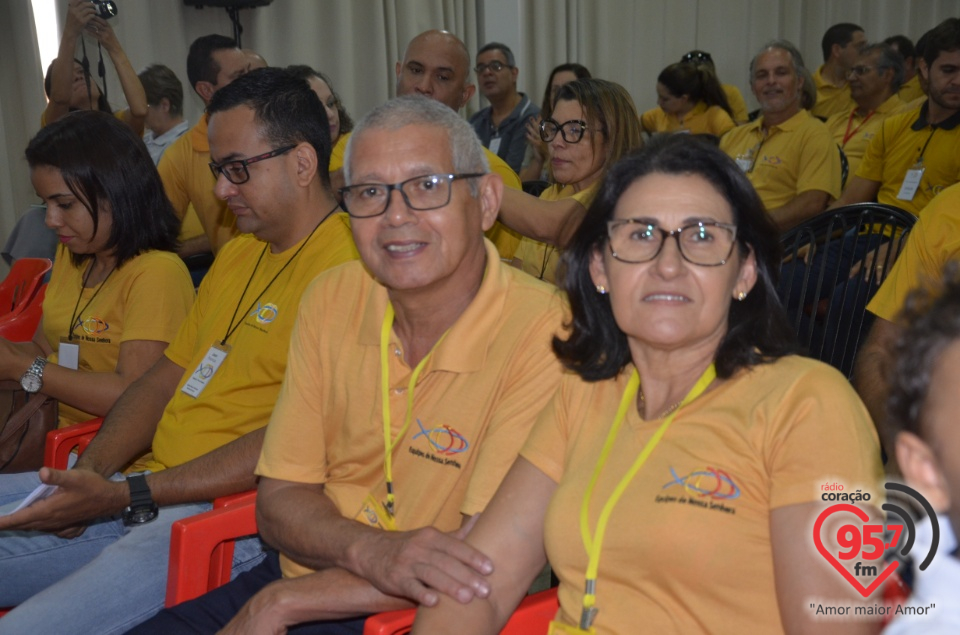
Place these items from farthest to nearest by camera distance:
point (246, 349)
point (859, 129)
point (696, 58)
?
point (696, 58), point (859, 129), point (246, 349)

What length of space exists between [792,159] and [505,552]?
3.44 m

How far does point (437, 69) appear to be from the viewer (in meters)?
3.81

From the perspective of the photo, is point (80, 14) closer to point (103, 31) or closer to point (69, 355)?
point (103, 31)

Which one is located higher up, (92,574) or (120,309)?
(120,309)

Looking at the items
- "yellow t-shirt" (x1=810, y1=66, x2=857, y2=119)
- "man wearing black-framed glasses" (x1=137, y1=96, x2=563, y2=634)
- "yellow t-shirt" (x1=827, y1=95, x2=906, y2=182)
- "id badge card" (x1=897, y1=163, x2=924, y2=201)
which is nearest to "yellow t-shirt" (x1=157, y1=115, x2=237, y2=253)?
"man wearing black-framed glasses" (x1=137, y1=96, x2=563, y2=634)

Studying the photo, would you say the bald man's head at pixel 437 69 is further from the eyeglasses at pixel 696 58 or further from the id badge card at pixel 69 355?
the eyeglasses at pixel 696 58

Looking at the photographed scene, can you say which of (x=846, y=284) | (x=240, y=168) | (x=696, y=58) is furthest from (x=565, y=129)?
(x=696, y=58)

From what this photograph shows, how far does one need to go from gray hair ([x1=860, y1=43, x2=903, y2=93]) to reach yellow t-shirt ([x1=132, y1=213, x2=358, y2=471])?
159 inches

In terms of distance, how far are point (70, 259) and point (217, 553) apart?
3.97ft

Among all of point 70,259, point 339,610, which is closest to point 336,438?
point 339,610

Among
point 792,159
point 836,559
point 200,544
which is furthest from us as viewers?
point 792,159

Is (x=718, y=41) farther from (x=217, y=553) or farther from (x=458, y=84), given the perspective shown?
(x=217, y=553)

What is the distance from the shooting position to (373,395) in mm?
1713

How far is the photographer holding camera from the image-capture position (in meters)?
4.67
